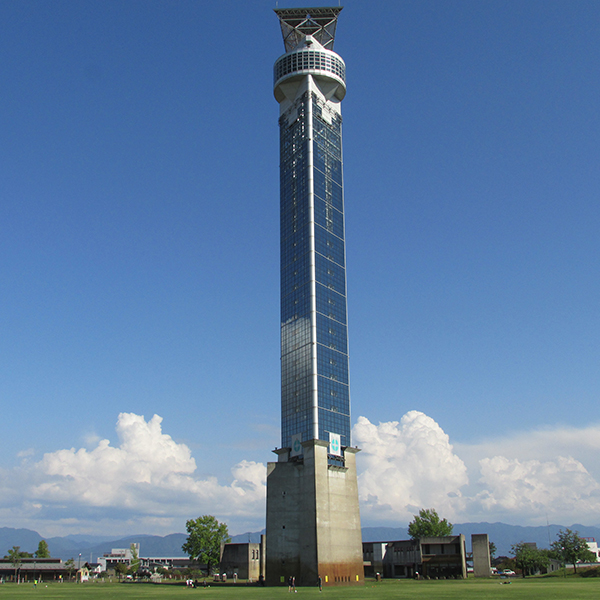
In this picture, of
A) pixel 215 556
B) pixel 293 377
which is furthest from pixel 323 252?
pixel 215 556

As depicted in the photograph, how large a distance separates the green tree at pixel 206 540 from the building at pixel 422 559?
46.9m

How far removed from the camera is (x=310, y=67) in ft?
569

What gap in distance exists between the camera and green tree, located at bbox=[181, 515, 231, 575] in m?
168

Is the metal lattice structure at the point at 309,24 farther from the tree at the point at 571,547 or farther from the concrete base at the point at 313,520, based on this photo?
the tree at the point at 571,547

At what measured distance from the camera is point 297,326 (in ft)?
496

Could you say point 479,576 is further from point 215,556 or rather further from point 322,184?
point 322,184

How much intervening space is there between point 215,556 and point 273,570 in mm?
43292

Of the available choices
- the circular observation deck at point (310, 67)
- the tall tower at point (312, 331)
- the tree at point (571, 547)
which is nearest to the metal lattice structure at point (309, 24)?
the tall tower at point (312, 331)

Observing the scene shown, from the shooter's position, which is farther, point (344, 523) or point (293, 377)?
point (293, 377)

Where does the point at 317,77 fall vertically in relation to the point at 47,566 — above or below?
above

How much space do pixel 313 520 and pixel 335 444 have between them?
19336 millimetres

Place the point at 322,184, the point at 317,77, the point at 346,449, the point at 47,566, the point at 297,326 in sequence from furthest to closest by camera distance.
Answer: the point at 47,566
the point at 317,77
the point at 322,184
the point at 297,326
the point at 346,449

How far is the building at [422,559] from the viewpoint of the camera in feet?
511

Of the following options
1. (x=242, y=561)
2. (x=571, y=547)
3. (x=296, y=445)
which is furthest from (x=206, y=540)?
(x=571, y=547)
